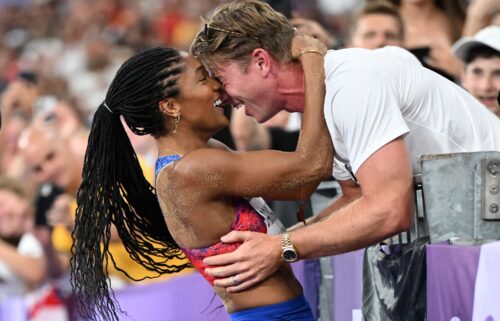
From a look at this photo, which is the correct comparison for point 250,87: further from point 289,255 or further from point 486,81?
point 486,81

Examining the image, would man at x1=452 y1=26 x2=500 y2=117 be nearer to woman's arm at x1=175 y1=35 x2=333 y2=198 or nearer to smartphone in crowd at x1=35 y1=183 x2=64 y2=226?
woman's arm at x1=175 y1=35 x2=333 y2=198

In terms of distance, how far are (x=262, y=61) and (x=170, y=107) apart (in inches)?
14.6

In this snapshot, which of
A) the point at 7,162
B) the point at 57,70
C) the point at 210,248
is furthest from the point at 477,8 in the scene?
the point at 57,70

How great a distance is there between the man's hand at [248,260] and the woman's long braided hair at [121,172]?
486mm

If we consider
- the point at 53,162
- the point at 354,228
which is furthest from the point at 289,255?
the point at 53,162

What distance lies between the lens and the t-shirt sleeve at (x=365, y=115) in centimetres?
355

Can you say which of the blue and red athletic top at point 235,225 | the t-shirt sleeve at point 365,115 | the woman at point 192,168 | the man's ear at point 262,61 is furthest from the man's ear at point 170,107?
the t-shirt sleeve at point 365,115

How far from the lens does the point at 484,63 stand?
5.79 metres

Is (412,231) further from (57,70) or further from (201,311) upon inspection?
(57,70)

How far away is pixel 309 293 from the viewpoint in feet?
16.1

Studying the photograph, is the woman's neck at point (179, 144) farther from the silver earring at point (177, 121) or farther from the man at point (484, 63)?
the man at point (484, 63)

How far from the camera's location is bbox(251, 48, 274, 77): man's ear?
12.8 feet

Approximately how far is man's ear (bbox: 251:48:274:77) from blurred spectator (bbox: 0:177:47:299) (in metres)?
3.44

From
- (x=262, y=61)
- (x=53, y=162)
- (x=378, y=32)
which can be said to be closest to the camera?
(x=262, y=61)
